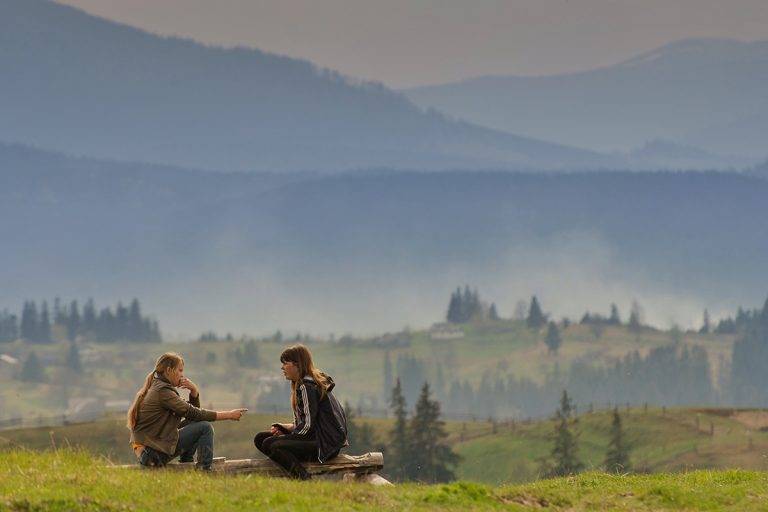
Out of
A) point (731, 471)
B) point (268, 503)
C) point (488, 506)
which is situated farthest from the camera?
point (731, 471)

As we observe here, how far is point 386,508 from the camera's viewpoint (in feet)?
84.9

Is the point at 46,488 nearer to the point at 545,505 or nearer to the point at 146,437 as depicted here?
the point at 146,437

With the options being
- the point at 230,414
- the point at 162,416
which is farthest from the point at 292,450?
the point at 162,416

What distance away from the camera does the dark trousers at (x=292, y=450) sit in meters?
29.1

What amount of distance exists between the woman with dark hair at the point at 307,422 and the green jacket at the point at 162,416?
5.74 ft

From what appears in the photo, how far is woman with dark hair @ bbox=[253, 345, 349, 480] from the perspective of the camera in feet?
94.4

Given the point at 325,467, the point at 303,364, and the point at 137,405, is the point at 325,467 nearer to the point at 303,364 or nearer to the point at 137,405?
the point at 303,364

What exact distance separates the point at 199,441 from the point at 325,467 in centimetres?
282

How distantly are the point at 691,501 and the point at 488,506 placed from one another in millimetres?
5439

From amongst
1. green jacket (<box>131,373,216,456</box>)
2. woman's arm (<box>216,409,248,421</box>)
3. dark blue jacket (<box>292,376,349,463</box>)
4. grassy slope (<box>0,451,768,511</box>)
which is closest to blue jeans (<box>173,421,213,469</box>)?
green jacket (<box>131,373,216,456</box>)

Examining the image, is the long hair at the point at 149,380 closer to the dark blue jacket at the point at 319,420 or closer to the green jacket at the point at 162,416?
the green jacket at the point at 162,416

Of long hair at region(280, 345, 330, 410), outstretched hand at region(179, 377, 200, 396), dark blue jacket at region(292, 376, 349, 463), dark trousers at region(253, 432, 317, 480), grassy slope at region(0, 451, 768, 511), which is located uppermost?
long hair at region(280, 345, 330, 410)

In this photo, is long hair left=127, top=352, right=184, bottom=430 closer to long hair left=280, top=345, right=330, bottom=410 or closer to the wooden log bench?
the wooden log bench

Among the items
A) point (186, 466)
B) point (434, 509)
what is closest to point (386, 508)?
point (434, 509)
